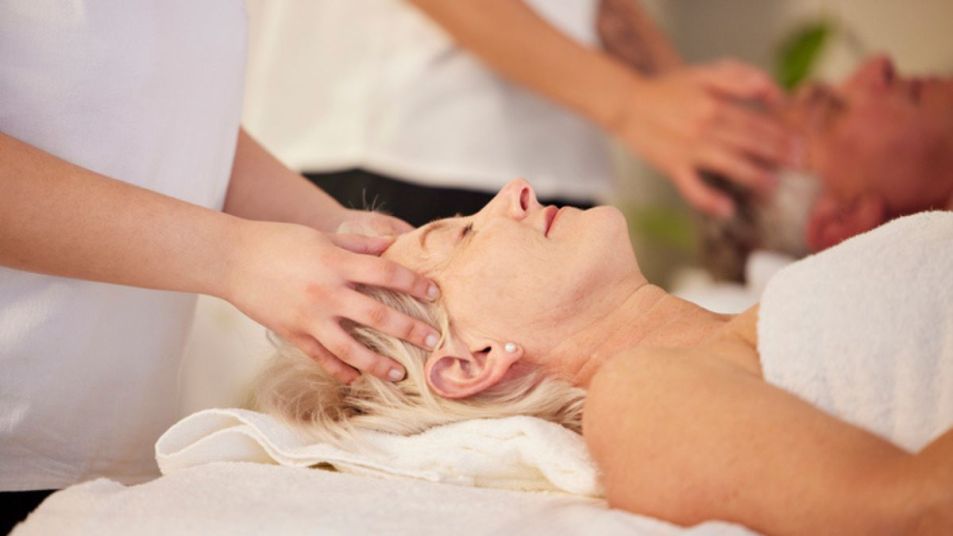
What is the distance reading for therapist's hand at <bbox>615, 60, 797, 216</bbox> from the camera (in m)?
2.51

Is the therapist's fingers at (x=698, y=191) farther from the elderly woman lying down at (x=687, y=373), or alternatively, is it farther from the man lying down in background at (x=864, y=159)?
the elderly woman lying down at (x=687, y=373)

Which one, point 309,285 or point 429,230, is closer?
point 309,285

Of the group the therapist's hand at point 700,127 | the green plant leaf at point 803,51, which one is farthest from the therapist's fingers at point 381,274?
the green plant leaf at point 803,51

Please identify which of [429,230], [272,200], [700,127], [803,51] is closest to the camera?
[429,230]

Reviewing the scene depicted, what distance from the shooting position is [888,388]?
1.11 m

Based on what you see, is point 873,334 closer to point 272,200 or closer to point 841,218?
point 272,200

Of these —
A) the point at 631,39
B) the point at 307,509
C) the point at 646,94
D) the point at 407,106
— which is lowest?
the point at 307,509

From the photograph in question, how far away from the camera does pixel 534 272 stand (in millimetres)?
1368

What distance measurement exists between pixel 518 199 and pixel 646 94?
1.14 m

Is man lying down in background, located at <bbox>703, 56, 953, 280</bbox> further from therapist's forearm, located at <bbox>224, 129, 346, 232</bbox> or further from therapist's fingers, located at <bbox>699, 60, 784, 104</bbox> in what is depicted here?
therapist's forearm, located at <bbox>224, 129, 346, 232</bbox>

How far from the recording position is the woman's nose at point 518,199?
1447 millimetres

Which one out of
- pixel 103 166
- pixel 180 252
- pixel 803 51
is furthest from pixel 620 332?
pixel 803 51

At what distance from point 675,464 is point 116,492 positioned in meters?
0.63

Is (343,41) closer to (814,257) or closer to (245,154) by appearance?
(245,154)
